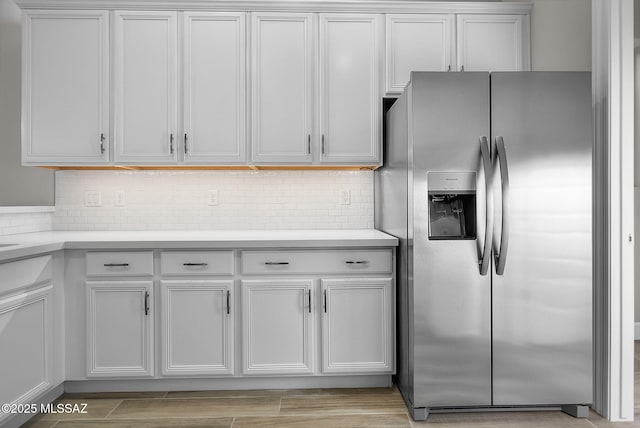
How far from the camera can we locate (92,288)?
2.54 m

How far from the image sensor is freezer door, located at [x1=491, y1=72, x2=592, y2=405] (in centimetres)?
224

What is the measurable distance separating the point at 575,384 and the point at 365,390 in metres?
1.10

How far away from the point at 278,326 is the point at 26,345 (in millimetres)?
1256

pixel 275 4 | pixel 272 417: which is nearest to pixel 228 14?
pixel 275 4

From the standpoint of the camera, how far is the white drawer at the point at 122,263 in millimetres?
2547

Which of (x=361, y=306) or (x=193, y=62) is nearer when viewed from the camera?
(x=361, y=306)

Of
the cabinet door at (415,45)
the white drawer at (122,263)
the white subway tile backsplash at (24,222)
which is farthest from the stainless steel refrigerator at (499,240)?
the white subway tile backsplash at (24,222)

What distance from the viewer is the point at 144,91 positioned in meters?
2.90

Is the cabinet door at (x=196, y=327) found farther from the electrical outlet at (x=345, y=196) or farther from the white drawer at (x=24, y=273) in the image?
the electrical outlet at (x=345, y=196)

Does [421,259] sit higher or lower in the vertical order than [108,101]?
lower

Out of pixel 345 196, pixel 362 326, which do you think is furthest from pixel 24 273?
pixel 345 196

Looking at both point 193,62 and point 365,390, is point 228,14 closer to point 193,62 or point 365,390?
point 193,62

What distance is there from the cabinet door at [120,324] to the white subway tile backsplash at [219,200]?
78cm

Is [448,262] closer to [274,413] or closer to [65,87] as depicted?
[274,413]
